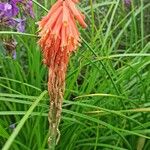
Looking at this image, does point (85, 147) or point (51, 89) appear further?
point (85, 147)

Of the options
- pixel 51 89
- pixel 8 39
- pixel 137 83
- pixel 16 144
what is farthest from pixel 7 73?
pixel 51 89

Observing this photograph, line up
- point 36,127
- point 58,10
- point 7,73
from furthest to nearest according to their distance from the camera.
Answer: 1. point 7,73
2. point 36,127
3. point 58,10

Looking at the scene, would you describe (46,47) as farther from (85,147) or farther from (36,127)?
(85,147)

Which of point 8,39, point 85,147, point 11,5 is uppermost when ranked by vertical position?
point 11,5

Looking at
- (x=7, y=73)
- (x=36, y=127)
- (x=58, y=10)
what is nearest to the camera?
(x=58, y=10)

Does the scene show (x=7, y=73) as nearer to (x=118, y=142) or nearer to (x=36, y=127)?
(x=36, y=127)

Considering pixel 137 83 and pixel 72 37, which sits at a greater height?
pixel 72 37

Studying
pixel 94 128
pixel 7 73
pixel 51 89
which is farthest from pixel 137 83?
pixel 51 89
